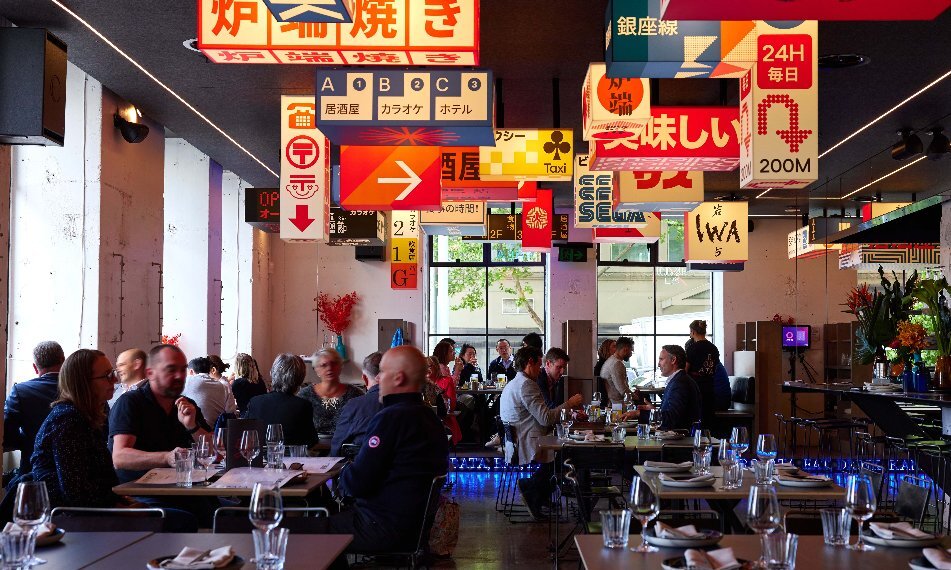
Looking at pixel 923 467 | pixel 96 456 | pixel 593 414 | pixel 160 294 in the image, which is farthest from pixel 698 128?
pixel 160 294

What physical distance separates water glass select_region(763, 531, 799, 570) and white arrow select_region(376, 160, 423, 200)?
6.15 meters

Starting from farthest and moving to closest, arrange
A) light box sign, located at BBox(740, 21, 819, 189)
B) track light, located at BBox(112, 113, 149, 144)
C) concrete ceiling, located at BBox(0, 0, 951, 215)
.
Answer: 1. track light, located at BBox(112, 113, 149, 144)
2. concrete ceiling, located at BBox(0, 0, 951, 215)
3. light box sign, located at BBox(740, 21, 819, 189)

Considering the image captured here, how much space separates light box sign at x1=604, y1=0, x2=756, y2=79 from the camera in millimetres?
5723

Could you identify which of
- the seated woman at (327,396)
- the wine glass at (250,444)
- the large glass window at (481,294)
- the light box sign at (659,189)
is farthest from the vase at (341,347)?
the wine glass at (250,444)

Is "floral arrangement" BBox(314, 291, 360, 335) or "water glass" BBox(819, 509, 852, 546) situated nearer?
"water glass" BBox(819, 509, 852, 546)

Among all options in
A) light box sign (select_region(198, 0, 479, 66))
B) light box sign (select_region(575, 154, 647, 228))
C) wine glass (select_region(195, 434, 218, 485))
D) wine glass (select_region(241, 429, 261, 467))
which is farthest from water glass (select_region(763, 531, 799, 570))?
light box sign (select_region(575, 154, 647, 228))

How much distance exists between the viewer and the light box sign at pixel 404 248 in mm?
15156

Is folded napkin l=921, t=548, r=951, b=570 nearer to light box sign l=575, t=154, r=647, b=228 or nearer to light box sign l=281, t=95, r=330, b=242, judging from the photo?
light box sign l=281, t=95, r=330, b=242

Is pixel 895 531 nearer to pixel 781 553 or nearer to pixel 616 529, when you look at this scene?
pixel 781 553

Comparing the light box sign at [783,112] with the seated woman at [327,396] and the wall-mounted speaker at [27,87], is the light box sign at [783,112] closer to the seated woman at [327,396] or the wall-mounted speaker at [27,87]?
the seated woman at [327,396]

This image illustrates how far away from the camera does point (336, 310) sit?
1750cm

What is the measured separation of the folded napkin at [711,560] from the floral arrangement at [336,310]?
14829mm

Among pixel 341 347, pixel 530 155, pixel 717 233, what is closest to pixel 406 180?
pixel 530 155

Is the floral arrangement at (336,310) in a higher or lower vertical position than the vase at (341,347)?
higher
